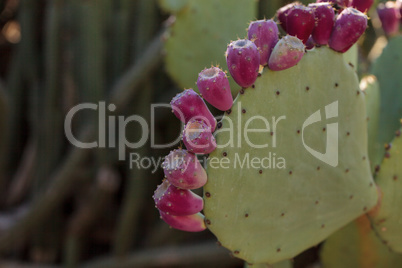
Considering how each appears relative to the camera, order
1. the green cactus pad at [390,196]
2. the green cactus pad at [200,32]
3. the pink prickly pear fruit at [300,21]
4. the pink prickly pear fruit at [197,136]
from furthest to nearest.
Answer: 1. the green cactus pad at [200,32]
2. the green cactus pad at [390,196]
3. the pink prickly pear fruit at [300,21]
4. the pink prickly pear fruit at [197,136]

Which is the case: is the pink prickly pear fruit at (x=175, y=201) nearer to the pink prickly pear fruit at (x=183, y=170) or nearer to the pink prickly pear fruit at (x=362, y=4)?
the pink prickly pear fruit at (x=183, y=170)

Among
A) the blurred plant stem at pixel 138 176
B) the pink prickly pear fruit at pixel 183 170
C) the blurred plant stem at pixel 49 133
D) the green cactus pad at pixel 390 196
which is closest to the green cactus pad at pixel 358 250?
the green cactus pad at pixel 390 196

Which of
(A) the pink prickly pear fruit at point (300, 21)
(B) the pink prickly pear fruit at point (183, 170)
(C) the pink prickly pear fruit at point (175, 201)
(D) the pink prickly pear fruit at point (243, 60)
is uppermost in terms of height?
(A) the pink prickly pear fruit at point (300, 21)

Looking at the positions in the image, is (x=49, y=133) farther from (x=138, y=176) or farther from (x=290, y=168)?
(x=290, y=168)

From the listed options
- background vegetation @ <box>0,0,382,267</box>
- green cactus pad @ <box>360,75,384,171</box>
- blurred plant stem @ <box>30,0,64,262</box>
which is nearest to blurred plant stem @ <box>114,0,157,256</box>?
background vegetation @ <box>0,0,382,267</box>

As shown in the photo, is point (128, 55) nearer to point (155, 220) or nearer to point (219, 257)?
point (155, 220)

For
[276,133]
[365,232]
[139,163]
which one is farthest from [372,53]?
[276,133]
